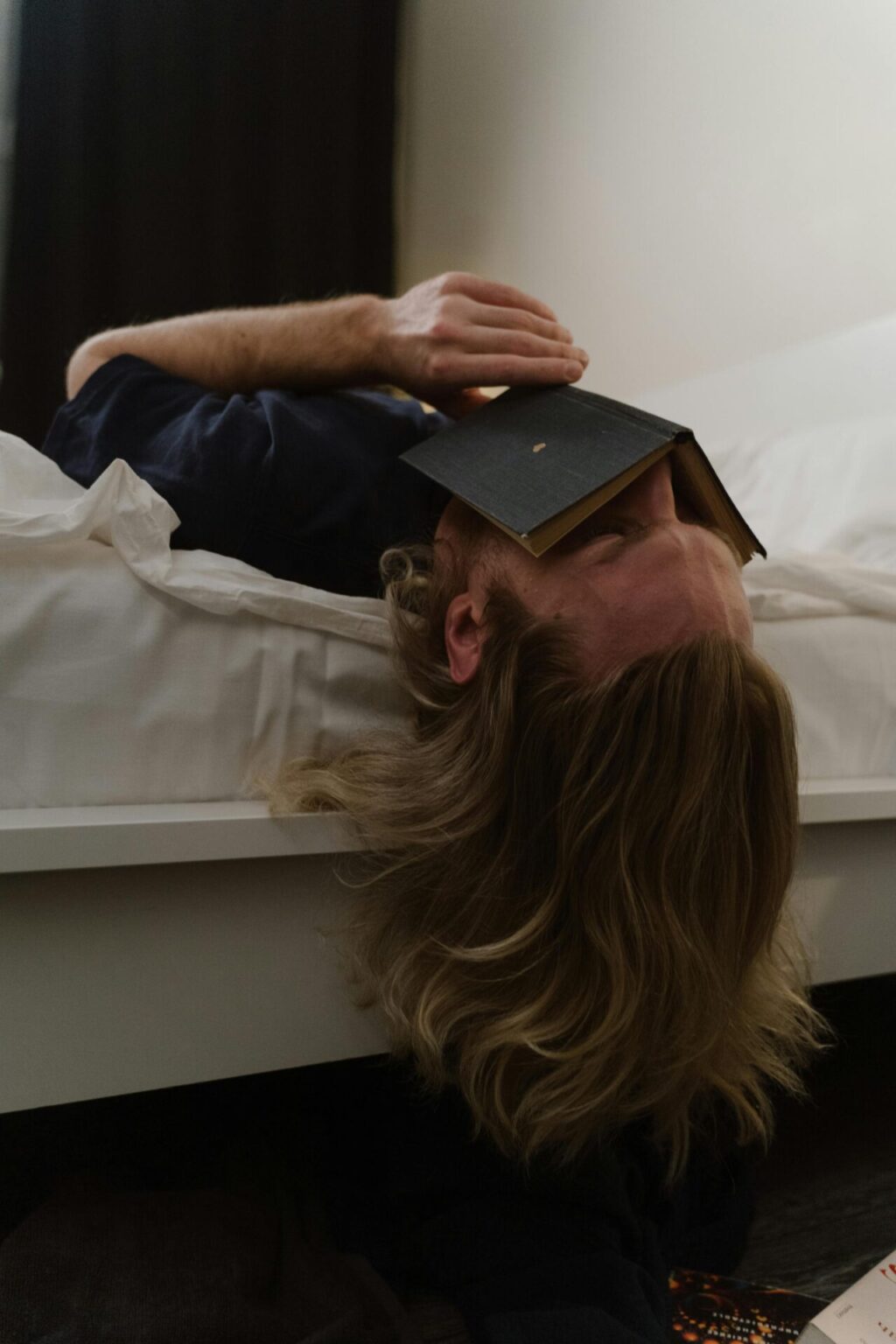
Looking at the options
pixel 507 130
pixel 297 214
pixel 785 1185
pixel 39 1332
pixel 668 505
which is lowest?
pixel 785 1185

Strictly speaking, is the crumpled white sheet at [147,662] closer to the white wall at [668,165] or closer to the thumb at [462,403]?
the thumb at [462,403]

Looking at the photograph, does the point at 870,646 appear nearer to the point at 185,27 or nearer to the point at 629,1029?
the point at 629,1029

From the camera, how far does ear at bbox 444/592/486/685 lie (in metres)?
0.67

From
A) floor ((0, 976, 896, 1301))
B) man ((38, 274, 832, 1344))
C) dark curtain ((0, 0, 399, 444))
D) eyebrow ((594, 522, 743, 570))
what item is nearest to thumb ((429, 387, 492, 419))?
man ((38, 274, 832, 1344))

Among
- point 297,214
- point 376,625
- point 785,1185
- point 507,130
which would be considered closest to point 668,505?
point 376,625

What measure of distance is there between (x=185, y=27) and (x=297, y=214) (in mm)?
487

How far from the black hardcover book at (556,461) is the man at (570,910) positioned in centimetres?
3

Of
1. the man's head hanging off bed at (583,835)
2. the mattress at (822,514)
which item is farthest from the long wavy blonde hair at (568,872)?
the mattress at (822,514)

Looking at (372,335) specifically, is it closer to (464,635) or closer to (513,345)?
(513,345)

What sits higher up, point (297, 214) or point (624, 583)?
point (297, 214)

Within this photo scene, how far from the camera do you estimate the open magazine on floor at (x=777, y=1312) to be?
0.55 metres

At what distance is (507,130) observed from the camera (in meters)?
2.42

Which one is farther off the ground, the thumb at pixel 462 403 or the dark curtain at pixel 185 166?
the dark curtain at pixel 185 166

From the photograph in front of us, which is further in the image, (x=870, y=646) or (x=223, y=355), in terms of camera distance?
(x=223, y=355)
